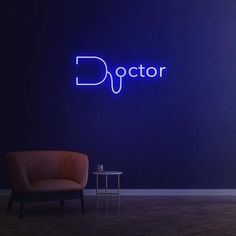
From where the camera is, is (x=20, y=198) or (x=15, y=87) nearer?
(x=20, y=198)

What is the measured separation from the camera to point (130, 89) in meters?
7.83

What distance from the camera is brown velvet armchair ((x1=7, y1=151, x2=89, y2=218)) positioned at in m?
6.12

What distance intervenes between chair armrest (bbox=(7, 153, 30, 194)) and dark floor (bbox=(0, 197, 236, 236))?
383 millimetres

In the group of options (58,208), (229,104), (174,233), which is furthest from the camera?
(229,104)

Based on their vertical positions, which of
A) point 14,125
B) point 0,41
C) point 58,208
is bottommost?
point 58,208

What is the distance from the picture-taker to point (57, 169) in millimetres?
6816

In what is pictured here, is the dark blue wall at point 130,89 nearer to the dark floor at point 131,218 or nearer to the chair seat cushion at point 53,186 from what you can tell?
the dark floor at point 131,218

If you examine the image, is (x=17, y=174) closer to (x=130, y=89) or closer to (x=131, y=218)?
(x=131, y=218)

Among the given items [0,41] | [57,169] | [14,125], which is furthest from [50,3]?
[57,169]

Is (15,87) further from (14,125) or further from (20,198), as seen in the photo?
(20,198)

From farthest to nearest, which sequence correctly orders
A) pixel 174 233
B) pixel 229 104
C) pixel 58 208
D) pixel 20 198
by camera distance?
pixel 229 104
pixel 58 208
pixel 20 198
pixel 174 233

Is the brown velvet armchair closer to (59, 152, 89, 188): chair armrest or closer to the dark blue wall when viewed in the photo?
(59, 152, 89, 188): chair armrest

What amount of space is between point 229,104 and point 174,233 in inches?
135

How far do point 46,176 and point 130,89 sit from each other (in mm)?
2167
